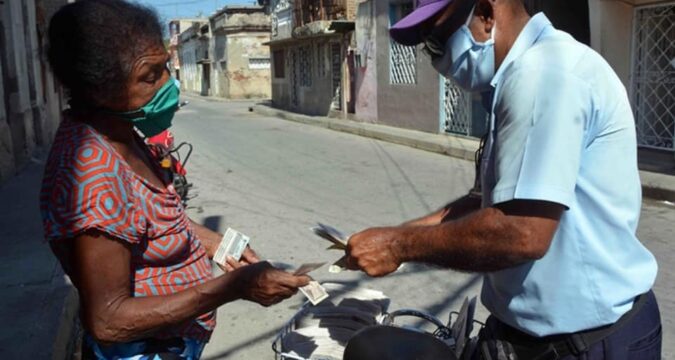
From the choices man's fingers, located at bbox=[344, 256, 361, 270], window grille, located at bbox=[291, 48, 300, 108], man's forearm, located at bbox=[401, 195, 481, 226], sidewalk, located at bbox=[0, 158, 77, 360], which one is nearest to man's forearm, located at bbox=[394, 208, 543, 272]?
man's fingers, located at bbox=[344, 256, 361, 270]

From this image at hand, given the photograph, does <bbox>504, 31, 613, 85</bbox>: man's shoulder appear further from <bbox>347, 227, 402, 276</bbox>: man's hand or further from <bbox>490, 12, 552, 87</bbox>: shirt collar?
<bbox>347, 227, 402, 276</bbox>: man's hand

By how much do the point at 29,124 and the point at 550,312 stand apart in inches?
446

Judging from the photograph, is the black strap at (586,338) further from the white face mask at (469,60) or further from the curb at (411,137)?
the curb at (411,137)

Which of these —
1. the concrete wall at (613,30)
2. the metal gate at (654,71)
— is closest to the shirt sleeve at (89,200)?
the concrete wall at (613,30)

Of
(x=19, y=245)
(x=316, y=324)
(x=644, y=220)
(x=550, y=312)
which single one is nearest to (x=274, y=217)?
(x=19, y=245)

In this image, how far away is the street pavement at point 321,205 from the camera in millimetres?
4410

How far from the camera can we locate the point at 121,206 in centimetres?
163

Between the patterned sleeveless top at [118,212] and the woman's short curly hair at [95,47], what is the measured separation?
110mm

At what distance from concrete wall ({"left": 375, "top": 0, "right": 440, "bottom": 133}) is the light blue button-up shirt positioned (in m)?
13.1

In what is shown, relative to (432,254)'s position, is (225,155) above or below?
below

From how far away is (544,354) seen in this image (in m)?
1.66

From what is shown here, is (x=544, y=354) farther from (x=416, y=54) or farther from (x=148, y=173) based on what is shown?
(x=416, y=54)

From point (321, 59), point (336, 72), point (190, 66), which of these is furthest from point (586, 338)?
point (190, 66)

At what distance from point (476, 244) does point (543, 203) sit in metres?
0.18
